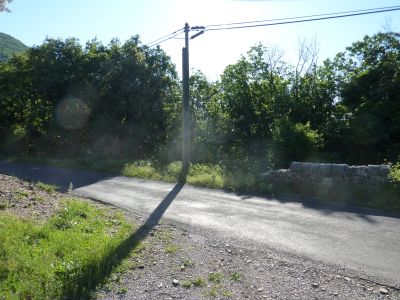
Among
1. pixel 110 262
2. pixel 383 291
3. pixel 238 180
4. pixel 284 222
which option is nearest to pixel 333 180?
pixel 284 222

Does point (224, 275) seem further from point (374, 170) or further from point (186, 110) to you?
point (186, 110)

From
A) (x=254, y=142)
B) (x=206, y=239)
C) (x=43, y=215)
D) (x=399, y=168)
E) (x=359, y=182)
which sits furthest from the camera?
(x=254, y=142)

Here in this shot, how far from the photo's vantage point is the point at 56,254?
5859 mm

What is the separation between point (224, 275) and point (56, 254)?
2611 millimetres

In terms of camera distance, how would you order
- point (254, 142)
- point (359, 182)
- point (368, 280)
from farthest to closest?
point (254, 142)
point (359, 182)
point (368, 280)

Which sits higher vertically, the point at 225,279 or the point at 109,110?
the point at 109,110

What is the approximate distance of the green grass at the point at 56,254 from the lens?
4.87m

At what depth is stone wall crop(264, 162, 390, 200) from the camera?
9914mm

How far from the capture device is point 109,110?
2497 centimetres

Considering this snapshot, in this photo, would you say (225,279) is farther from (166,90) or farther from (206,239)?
(166,90)

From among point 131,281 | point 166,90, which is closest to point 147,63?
point 166,90

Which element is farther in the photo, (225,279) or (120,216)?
(120,216)

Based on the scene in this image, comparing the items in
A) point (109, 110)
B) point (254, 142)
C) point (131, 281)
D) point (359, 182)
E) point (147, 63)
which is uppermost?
point (147, 63)

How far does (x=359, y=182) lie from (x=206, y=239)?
522 centimetres
